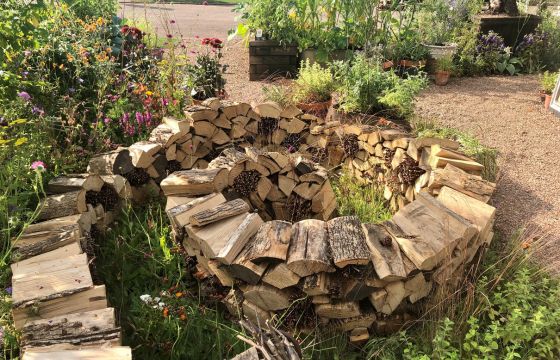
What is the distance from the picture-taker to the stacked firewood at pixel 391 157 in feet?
10.5

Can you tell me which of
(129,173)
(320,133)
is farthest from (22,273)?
(320,133)

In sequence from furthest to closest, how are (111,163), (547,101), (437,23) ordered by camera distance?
(437,23), (547,101), (111,163)

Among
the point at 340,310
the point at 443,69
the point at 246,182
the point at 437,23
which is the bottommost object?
the point at 340,310

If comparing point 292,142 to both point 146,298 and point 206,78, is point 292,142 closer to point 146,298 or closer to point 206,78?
point 206,78

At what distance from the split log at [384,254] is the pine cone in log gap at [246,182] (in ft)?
3.14

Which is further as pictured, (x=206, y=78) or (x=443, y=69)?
(x=443, y=69)

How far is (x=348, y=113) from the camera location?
4.23m

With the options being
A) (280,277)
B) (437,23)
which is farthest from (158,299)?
(437,23)

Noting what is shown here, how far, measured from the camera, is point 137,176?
3.33m

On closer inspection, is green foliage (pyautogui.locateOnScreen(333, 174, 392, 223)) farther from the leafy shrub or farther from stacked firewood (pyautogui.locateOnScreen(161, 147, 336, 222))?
the leafy shrub

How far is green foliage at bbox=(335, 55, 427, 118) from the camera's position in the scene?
4.04 meters

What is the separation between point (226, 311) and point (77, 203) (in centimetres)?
103

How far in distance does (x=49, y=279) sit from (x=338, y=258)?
1.29 meters

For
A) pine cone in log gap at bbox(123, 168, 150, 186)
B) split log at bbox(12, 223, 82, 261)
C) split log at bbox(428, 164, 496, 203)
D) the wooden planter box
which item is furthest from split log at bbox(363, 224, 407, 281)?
the wooden planter box
